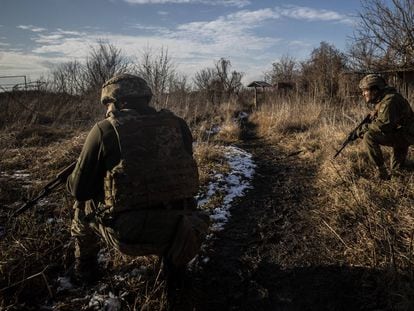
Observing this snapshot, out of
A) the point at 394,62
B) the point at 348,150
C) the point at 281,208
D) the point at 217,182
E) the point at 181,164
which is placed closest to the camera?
the point at 181,164

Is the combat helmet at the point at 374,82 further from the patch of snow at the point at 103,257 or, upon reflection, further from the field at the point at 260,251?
the patch of snow at the point at 103,257

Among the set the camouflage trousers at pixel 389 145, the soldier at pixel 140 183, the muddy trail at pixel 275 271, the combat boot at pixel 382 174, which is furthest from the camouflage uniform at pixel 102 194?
the camouflage trousers at pixel 389 145

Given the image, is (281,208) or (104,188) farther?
(281,208)

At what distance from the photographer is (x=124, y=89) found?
259cm

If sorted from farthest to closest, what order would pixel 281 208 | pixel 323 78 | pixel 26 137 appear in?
pixel 323 78 < pixel 26 137 < pixel 281 208

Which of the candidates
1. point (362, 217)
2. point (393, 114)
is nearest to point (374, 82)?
point (393, 114)

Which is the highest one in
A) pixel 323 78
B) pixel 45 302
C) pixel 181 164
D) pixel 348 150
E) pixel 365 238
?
pixel 323 78

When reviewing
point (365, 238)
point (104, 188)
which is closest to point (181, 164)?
point (104, 188)

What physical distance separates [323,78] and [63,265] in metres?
15.0

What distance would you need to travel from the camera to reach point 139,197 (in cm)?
235

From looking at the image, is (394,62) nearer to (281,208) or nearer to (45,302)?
(281,208)

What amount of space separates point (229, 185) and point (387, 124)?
2256 mm

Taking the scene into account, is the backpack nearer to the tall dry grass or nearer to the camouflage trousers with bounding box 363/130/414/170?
the tall dry grass

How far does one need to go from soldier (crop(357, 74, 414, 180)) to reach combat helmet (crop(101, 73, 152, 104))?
131 inches
